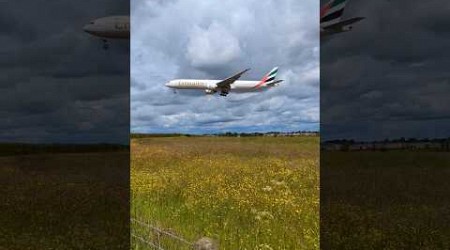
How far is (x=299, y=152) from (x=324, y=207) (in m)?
2.83

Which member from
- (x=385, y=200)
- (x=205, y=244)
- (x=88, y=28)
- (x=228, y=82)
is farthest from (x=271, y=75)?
(x=88, y=28)

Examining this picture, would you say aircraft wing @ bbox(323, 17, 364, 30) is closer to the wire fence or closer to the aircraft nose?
the aircraft nose

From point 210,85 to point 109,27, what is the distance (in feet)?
13.0

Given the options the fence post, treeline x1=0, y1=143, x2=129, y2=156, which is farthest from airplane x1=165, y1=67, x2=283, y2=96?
the fence post

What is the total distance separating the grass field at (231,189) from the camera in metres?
7.77

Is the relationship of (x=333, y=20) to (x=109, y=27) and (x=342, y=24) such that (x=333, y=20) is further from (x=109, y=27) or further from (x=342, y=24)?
(x=109, y=27)

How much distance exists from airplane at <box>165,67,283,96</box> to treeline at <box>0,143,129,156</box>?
245 cm

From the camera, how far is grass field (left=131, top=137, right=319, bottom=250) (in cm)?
777

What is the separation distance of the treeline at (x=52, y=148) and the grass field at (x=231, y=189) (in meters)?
1.83

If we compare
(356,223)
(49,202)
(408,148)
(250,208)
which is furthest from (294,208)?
(49,202)

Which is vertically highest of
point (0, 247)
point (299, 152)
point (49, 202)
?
point (299, 152)

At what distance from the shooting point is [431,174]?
6.82 meters

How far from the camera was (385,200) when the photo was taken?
6.93 metres

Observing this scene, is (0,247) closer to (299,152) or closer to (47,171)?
(47,171)
